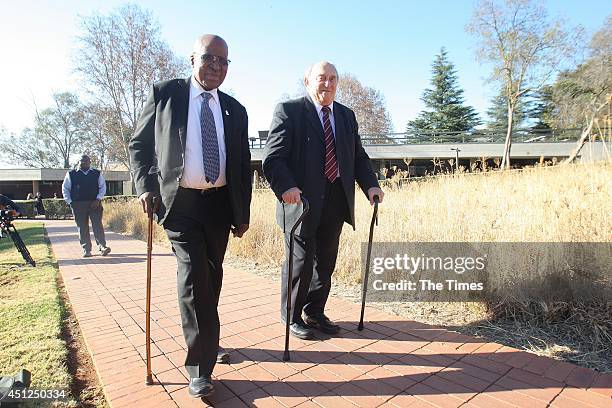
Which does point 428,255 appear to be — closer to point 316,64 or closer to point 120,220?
point 316,64

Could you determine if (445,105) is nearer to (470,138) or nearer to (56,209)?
(470,138)

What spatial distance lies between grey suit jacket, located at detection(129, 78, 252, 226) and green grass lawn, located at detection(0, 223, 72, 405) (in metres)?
1.38

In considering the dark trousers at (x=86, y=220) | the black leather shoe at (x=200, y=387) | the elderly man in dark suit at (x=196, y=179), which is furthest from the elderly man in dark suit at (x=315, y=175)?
the dark trousers at (x=86, y=220)

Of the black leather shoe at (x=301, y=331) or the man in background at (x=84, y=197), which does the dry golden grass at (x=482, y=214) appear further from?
the man in background at (x=84, y=197)

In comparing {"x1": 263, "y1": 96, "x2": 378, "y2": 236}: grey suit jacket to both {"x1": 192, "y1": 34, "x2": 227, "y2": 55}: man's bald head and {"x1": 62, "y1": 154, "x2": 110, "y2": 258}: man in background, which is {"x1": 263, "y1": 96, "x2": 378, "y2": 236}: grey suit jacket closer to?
{"x1": 192, "y1": 34, "x2": 227, "y2": 55}: man's bald head

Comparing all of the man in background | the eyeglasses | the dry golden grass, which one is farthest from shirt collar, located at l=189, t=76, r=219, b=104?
the man in background

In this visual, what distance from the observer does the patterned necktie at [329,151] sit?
3.01 m

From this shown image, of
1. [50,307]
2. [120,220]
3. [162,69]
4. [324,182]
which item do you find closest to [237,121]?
[324,182]

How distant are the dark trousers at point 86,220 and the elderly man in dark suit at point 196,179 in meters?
6.09

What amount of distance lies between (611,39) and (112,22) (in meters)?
28.1

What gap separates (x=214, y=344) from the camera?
2.33 meters

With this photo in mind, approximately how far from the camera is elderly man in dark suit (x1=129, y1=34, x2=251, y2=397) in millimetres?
2273

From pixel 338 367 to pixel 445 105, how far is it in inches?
1848

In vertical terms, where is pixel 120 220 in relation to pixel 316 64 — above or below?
below
